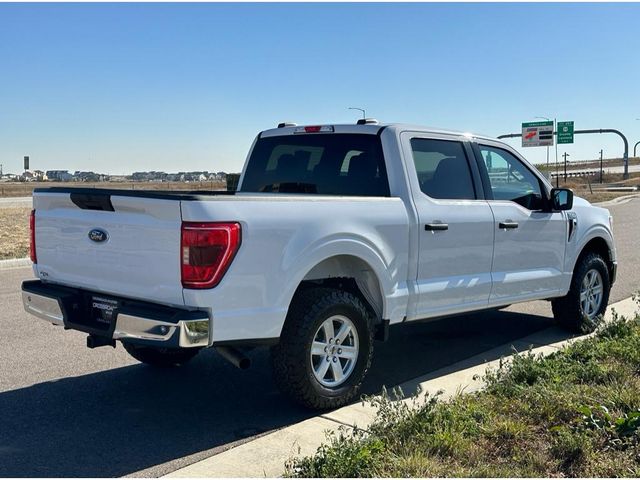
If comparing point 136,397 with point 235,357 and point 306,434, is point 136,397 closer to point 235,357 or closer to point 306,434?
point 235,357

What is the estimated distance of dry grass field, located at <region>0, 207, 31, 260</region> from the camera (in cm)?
1292

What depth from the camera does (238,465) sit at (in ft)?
12.8

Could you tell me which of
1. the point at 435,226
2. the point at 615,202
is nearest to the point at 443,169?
the point at 435,226

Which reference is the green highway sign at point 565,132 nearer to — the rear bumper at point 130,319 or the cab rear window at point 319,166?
the cab rear window at point 319,166

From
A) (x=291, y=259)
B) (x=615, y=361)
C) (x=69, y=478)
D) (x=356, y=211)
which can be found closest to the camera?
(x=69, y=478)

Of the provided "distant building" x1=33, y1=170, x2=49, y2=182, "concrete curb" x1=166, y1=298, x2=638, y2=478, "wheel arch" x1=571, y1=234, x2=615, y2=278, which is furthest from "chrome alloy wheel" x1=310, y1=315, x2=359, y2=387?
"distant building" x1=33, y1=170, x2=49, y2=182

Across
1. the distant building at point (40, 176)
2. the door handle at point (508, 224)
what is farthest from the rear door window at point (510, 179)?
the distant building at point (40, 176)

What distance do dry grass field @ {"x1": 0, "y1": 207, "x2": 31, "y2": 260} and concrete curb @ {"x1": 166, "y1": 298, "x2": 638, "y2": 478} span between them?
9655 millimetres

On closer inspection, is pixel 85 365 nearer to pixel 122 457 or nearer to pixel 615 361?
pixel 122 457

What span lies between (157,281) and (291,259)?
86cm

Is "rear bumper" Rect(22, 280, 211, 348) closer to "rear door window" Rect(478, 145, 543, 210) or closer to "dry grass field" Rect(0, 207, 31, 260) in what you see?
"rear door window" Rect(478, 145, 543, 210)

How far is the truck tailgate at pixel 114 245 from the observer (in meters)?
4.09

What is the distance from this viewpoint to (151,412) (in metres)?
4.84

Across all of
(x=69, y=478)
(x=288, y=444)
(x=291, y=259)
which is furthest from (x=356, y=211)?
(x=69, y=478)
